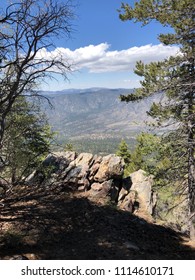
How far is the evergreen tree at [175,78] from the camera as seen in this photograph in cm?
1143

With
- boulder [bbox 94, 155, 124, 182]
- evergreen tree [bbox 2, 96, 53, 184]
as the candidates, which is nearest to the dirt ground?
evergreen tree [bbox 2, 96, 53, 184]

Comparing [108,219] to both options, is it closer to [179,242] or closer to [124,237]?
[124,237]

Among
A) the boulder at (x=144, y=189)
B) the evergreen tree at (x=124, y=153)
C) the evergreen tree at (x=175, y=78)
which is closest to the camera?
the evergreen tree at (x=175, y=78)

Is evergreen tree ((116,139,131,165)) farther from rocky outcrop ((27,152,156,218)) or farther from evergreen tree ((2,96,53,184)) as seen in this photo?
evergreen tree ((2,96,53,184))

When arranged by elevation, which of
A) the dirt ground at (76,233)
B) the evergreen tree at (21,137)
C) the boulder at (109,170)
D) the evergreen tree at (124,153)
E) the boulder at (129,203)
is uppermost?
the evergreen tree at (21,137)

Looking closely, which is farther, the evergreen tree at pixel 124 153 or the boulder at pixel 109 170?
the evergreen tree at pixel 124 153

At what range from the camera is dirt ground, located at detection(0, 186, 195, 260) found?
8008 mm

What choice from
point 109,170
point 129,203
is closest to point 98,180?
point 109,170

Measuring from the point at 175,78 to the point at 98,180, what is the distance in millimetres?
5938

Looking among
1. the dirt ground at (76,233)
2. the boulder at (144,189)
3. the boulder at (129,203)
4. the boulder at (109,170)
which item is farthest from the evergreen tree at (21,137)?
the boulder at (144,189)

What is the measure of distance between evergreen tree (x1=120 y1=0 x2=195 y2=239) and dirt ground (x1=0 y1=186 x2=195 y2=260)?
2.22 m

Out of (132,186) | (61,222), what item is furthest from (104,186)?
(61,222)

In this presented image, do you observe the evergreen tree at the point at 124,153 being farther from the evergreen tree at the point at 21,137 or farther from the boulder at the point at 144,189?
the evergreen tree at the point at 21,137

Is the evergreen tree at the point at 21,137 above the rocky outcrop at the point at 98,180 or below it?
above
